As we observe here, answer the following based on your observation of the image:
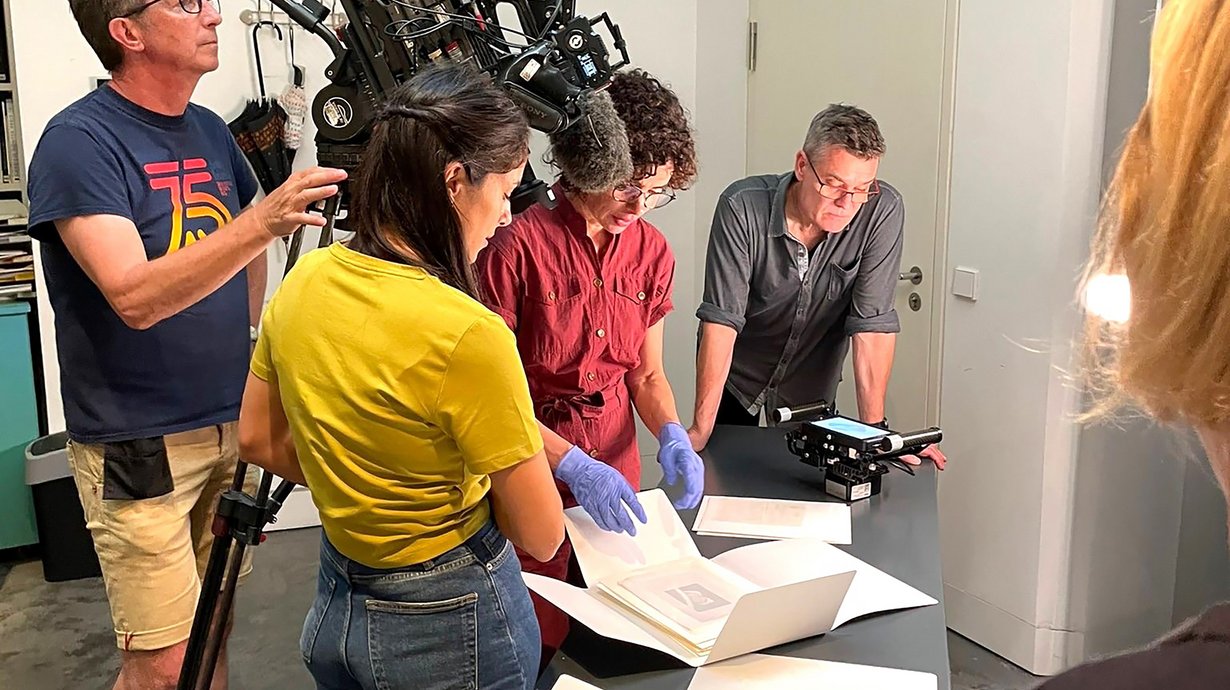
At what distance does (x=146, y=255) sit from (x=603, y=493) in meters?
0.83

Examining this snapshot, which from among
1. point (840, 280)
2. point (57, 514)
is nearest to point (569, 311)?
point (840, 280)

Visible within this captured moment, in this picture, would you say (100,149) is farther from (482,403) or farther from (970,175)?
(970,175)

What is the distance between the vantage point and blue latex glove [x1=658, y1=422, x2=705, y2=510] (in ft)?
6.20

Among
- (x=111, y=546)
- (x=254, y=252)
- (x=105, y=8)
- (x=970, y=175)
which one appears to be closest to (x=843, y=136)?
(x=970, y=175)

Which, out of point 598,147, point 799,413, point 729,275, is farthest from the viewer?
point 729,275

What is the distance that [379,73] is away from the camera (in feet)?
5.02

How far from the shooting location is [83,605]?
10.5ft

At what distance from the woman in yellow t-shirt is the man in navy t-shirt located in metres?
0.42

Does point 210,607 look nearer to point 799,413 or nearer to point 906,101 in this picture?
point 799,413

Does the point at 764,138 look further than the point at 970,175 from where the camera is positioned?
Yes

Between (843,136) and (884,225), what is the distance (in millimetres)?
276

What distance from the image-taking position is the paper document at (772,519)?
5.79 feet

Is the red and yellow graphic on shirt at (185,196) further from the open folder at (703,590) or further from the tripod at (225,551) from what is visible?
the open folder at (703,590)

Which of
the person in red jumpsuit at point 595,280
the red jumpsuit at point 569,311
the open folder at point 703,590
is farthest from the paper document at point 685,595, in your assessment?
the red jumpsuit at point 569,311
